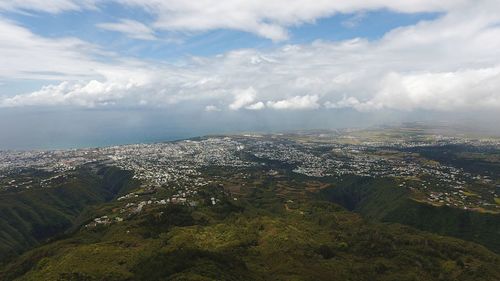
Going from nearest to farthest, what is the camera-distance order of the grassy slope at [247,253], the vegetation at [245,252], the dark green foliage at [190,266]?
the dark green foliage at [190,266], the grassy slope at [247,253], the vegetation at [245,252]

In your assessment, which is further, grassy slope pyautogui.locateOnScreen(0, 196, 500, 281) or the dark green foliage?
grassy slope pyautogui.locateOnScreen(0, 196, 500, 281)

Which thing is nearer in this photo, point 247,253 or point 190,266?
point 190,266

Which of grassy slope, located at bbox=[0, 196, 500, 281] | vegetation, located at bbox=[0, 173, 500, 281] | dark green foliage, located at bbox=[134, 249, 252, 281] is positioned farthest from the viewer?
vegetation, located at bbox=[0, 173, 500, 281]

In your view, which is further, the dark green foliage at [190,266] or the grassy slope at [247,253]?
the grassy slope at [247,253]

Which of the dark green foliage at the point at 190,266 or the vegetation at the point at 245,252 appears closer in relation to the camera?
the dark green foliage at the point at 190,266

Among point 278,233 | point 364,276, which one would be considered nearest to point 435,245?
point 364,276

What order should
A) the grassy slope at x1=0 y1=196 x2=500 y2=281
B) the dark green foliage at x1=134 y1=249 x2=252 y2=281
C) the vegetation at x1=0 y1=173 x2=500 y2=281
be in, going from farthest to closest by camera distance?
the vegetation at x1=0 y1=173 x2=500 y2=281
the grassy slope at x1=0 y1=196 x2=500 y2=281
the dark green foliage at x1=134 y1=249 x2=252 y2=281

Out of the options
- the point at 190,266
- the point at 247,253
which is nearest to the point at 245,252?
the point at 247,253

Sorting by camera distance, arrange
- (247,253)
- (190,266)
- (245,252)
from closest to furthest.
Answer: (190,266), (247,253), (245,252)

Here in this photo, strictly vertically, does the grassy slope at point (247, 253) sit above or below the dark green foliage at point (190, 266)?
below

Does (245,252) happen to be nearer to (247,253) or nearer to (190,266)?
(247,253)

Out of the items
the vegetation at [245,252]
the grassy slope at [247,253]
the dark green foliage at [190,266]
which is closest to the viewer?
the dark green foliage at [190,266]

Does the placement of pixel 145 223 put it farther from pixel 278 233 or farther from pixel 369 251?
pixel 369 251
